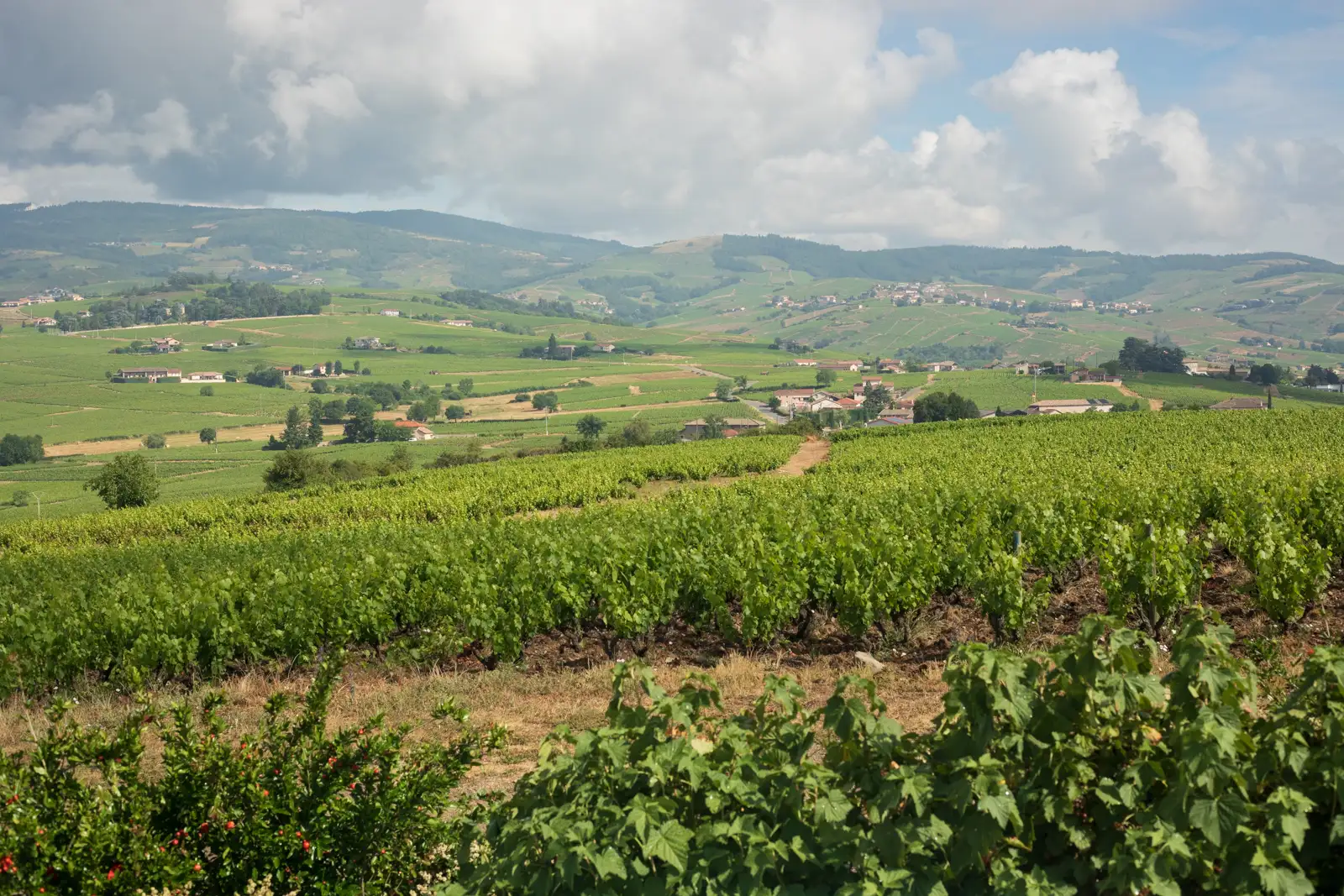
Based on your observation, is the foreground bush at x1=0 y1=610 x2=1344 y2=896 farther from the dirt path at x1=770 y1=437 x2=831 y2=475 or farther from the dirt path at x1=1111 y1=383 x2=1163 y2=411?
the dirt path at x1=1111 y1=383 x2=1163 y2=411

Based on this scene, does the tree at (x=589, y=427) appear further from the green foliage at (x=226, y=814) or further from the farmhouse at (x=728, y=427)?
the green foliage at (x=226, y=814)

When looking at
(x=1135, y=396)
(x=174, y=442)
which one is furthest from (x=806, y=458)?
(x=174, y=442)

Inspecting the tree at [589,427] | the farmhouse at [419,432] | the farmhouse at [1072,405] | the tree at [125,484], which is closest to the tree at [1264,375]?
the farmhouse at [1072,405]

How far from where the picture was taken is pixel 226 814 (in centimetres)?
502

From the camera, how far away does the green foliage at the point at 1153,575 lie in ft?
36.7

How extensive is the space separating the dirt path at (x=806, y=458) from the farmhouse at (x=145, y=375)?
128287 millimetres

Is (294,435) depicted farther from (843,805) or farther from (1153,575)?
(843,805)

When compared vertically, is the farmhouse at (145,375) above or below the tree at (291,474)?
above

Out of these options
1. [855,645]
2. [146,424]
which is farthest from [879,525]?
[146,424]

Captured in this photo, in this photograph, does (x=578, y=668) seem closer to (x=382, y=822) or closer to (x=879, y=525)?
(x=879, y=525)

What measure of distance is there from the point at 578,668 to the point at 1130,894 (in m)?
8.77

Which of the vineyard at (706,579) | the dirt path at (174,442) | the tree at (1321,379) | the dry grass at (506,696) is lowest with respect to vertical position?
the tree at (1321,379)

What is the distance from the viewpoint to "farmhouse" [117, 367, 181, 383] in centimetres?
15212

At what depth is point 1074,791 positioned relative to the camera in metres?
4.06
